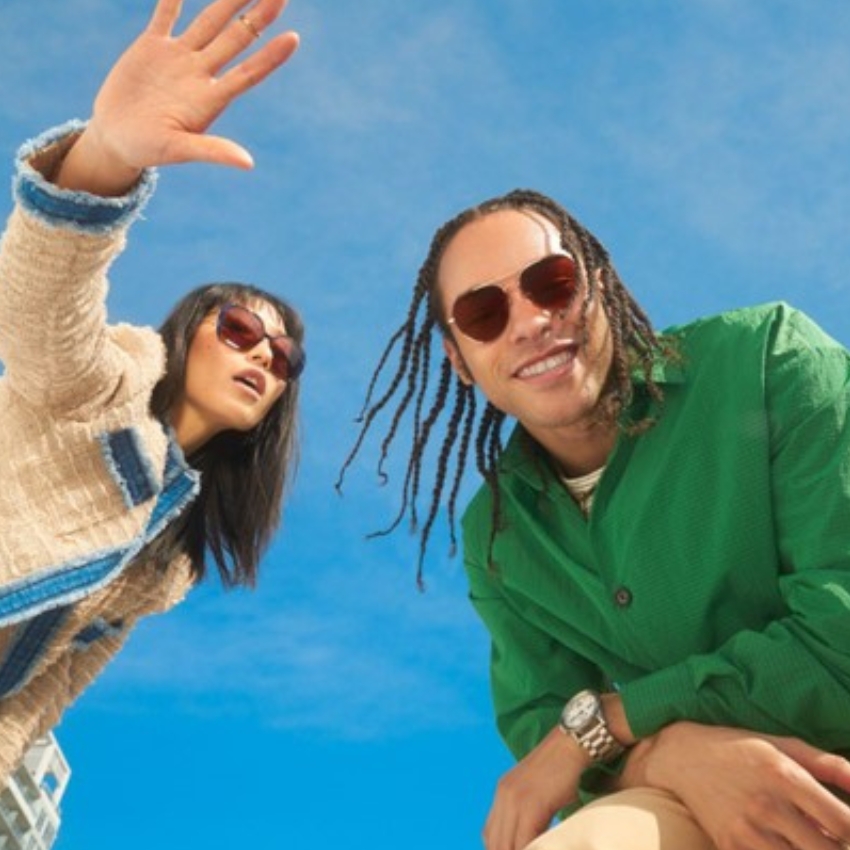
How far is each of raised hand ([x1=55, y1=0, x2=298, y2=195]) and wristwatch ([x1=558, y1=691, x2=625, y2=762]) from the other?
1.90m

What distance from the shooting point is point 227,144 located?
3730 mm

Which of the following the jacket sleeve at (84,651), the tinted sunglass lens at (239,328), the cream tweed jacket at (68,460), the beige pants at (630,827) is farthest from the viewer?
the tinted sunglass lens at (239,328)

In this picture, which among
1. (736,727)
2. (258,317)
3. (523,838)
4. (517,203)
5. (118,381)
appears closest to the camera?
(736,727)

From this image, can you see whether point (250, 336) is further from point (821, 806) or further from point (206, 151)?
point (821, 806)

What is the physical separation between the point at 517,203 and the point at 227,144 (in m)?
1.45

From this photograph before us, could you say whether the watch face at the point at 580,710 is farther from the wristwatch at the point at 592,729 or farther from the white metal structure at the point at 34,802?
the white metal structure at the point at 34,802

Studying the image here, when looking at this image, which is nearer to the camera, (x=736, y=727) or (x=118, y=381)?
(x=736, y=727)

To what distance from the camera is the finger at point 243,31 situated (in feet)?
12.5

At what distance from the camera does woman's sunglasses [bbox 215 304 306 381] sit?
7086mm

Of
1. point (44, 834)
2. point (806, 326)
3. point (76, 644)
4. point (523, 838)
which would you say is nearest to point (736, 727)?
point (523, 838)

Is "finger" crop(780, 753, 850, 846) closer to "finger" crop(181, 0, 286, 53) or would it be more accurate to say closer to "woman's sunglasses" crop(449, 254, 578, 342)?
"woman's sunglasses" crop(449, 254, 578, 342)

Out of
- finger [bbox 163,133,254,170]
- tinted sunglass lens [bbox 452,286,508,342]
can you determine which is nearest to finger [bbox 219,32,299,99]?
finger [bbox 163,133,254,170]

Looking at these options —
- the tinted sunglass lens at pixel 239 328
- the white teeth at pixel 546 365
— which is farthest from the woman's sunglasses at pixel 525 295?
the tinted sunglass lens at pixel 239 328

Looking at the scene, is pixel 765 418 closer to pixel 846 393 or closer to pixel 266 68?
pixel 846 393
